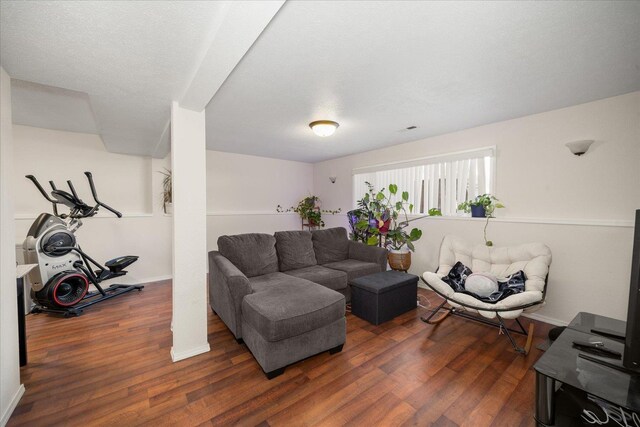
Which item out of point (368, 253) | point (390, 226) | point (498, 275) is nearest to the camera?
point (498, 275)

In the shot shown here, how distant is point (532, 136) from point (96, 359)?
5.02 meters

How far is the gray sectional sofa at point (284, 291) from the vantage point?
1.92 m

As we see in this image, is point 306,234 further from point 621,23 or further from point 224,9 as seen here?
point 621,23

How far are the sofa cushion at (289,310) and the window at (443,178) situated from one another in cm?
263

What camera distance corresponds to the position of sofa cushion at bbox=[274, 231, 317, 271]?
10.9 feet

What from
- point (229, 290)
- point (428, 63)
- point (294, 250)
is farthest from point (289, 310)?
point (428, 63)

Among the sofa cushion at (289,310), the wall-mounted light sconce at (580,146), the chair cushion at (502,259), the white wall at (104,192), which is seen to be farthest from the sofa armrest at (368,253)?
the white wall at (104,192)

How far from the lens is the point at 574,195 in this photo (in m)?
2.76

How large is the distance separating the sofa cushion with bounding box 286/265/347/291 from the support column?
3.84ft

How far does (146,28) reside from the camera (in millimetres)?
1378

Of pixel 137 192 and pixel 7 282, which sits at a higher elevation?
pixel 137 192

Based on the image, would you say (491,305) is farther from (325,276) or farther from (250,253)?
(250,253)

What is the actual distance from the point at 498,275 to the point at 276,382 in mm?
2619

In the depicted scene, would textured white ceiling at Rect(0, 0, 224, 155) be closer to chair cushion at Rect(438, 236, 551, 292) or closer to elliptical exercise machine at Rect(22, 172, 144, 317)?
elliptical exercise machine at Rect(22, 172, 144, 317)
